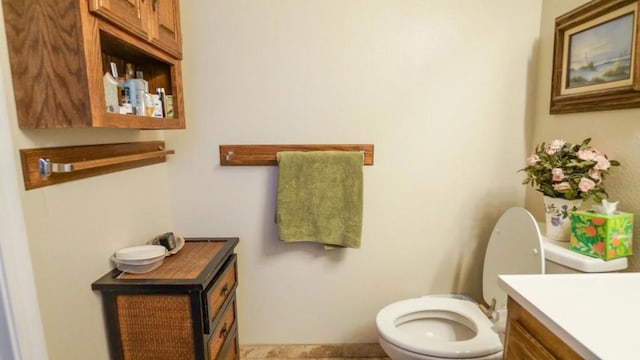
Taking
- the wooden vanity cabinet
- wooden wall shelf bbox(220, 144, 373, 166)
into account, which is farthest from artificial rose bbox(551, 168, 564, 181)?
wooden wall shelf bbox(220, 144, 373, 166)

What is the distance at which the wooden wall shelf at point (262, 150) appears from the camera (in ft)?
5.33

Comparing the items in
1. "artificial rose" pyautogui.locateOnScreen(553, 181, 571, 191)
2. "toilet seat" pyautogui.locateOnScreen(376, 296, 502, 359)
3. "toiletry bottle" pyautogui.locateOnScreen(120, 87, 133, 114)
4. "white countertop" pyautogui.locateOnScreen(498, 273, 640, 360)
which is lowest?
"toilet seat" pyautogui.locateOnScreen(376, 296, 502, 359)

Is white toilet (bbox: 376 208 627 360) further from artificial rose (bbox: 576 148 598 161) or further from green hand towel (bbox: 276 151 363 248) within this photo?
green hand towel (bbox: 276 151 363 248)

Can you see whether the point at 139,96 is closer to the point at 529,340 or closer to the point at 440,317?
the point at 529,340

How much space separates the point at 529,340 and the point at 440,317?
0.79 metres

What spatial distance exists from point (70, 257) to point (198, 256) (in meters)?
0.45

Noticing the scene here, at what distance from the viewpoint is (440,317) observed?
1.54 meters

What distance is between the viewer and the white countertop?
24.4 inches

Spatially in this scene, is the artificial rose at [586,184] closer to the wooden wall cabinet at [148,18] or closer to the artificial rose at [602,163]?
the artificial rose at [602,163]

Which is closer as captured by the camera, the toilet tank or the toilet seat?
the toilet tank

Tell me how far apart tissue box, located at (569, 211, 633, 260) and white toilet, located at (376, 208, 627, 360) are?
1.2 inches

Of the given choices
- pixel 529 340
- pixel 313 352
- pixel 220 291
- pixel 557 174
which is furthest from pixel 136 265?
pixel 557 174

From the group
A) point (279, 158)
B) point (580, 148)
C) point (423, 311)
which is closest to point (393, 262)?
point (423, 311)

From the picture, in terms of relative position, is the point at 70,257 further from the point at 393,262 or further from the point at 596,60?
the point at 596,60
